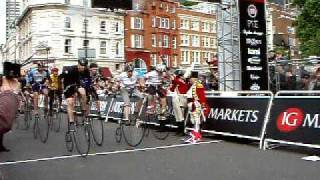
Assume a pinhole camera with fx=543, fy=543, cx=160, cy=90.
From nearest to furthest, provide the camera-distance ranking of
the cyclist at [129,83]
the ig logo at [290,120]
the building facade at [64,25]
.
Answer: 1. the ig logo at [290,120]
2. the building facade at [64,25]
3. the cyclist at [129,83]

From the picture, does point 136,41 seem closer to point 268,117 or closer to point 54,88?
point 54,88

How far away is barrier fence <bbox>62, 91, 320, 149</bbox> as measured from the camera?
38.2ft

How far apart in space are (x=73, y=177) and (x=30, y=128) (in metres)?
9.22

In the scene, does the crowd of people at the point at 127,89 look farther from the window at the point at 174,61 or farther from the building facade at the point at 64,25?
the window at the point at 174,61

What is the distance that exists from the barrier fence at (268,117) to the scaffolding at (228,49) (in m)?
3.74

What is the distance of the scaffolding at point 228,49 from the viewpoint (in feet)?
62.5

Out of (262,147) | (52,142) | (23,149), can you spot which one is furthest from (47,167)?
(262,147)

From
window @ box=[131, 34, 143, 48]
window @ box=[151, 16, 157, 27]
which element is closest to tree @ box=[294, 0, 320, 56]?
window @ box=[131, 34, 143, 48]

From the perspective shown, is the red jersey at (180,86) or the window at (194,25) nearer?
the red jersey at (180,86)

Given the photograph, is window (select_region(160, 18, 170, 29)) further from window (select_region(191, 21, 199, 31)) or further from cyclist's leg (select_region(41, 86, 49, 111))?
cyclist's leg (select_region(41, 86, 49, 111))

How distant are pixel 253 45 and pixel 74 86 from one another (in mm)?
8137

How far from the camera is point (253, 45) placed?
1875cm

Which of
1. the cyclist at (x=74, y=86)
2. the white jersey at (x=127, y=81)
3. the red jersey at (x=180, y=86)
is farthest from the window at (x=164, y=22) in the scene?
the cyclist at (x=74, y=86)

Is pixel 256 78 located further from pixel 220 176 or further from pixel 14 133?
pixel 220 176
